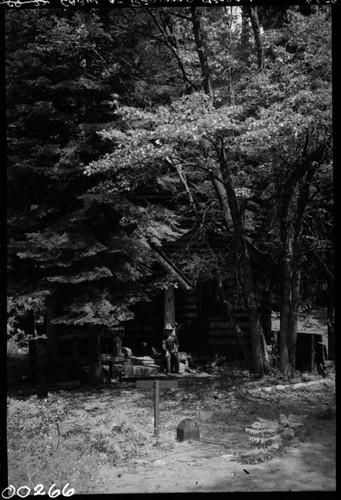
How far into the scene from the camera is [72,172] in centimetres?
1385

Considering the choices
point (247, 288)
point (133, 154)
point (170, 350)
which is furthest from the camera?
point (170, 350)

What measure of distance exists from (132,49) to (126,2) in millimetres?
8477

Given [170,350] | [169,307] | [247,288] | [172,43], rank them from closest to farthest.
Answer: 1. [247,288]
2. [172,43]
3. [170,350]
4. [169,307]

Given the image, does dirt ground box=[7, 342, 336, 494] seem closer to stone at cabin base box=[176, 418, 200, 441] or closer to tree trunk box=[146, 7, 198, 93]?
stone at cabin base box=[176, 418, 200, 441]

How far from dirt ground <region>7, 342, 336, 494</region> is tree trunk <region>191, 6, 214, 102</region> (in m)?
7.50

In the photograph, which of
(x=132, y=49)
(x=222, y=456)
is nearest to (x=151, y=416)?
→ (x=222, y=456)

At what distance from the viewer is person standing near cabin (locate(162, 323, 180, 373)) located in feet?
51.7

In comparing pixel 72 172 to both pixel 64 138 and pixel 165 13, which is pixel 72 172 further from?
pixel 165 13

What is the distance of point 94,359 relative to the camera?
14.7 metres

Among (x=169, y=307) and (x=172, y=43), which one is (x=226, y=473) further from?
(x=172, y=43)

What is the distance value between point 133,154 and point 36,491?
25.3 ft

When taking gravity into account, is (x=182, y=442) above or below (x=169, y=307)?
below

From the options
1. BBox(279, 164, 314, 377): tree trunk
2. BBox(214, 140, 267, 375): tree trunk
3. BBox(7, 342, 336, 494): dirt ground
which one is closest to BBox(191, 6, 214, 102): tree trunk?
BBox(214, 140, 267, 375): tree trunk

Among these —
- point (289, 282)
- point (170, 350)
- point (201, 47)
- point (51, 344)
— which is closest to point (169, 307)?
point (170, 350)
